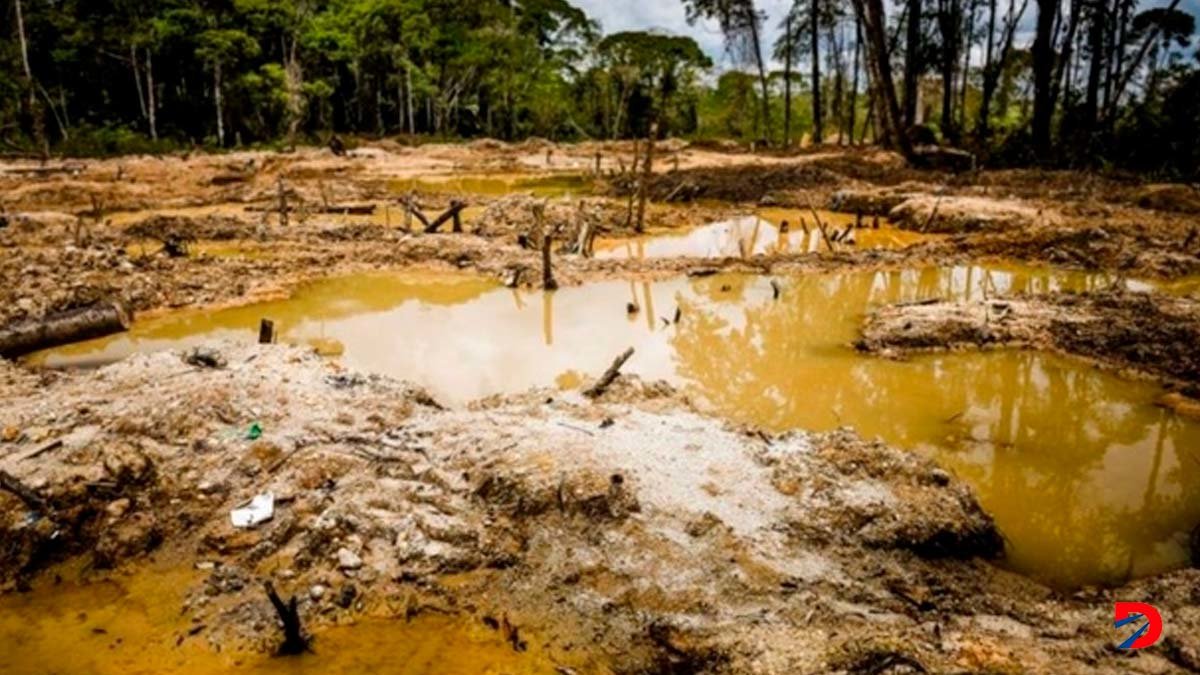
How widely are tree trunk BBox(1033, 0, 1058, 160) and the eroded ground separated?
1230 cm

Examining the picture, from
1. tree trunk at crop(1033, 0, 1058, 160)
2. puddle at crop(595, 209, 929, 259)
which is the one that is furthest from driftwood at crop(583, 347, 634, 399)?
tree trunk at crop(1033, 0, 1058, 160)

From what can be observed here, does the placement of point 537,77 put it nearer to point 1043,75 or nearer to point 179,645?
point 1043,75

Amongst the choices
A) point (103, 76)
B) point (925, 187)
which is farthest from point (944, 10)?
point (103, 76)

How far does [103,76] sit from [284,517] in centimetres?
4193

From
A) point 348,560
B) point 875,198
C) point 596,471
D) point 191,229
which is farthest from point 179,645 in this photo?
point 875,198

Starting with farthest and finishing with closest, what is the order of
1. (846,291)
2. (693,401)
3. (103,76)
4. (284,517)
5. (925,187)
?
(103,76)
(925,187)
(846,291)
(693,401)
(284,517)

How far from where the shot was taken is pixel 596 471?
15.7ft

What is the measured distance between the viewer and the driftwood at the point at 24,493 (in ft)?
14.3

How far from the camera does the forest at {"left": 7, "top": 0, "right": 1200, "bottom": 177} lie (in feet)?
74.7

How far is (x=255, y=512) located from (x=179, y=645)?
967 mm

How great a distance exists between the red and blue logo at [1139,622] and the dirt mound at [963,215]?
479 inches

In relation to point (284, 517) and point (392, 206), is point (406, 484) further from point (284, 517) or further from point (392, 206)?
point (392, 206)

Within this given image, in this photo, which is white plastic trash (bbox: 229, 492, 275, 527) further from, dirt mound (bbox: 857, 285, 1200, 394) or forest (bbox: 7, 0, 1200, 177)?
forest (bbox: 7, 0, 1200, 177)

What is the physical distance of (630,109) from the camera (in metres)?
48.0
